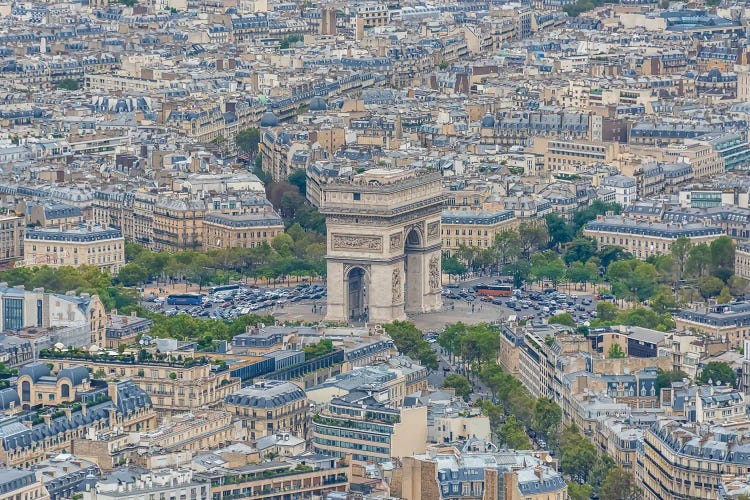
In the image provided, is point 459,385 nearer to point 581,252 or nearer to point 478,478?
point 478,478

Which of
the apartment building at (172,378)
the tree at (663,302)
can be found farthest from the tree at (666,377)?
the tree at (663,302)

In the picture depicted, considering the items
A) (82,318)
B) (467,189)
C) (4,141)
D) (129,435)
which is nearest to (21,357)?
(82,318)

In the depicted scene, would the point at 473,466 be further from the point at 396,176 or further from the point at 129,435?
the point at 396,176

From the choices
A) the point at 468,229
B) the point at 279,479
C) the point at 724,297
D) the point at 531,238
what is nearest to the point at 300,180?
the point at 468,229

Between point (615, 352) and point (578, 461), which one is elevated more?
point (615, 352)

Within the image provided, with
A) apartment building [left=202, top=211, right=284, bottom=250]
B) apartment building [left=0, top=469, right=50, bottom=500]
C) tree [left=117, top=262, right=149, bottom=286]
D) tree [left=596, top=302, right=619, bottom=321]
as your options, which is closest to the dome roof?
apartment building [left=202, top=211, right=284, bottom=250]

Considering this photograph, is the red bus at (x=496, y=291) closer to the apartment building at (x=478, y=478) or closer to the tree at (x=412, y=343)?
the tree at (x=412, y=343)
